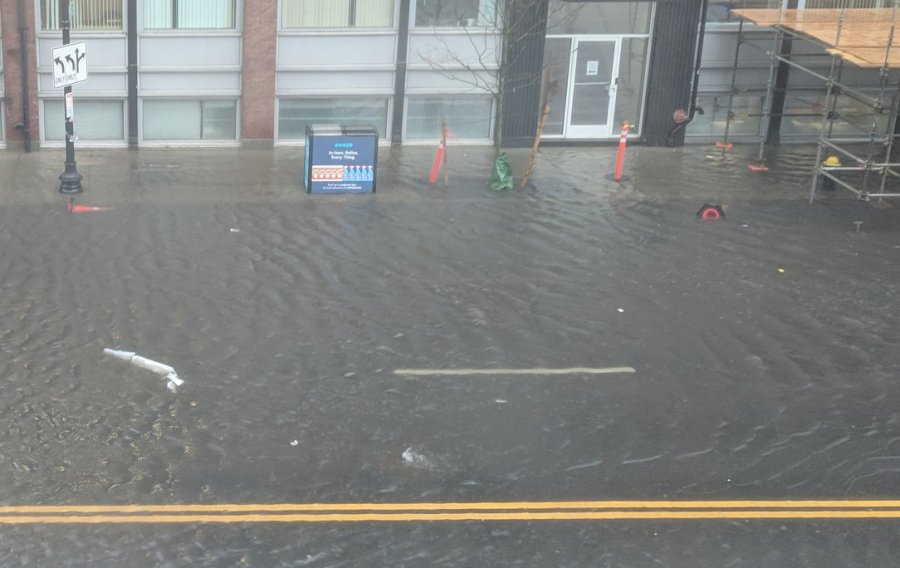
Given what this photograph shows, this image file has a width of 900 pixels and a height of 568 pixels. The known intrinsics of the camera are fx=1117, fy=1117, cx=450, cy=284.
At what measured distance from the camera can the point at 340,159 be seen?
1852 centimetres

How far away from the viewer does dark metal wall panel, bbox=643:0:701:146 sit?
2223 cm

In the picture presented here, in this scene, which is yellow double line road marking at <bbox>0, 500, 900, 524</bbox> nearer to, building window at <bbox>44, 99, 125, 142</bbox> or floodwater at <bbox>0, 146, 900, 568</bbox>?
floodwater at <bbox>0, 146, 900, 568</bbox>

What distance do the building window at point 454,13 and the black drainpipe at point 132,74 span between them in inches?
208

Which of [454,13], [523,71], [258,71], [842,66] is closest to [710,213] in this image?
[842,66]

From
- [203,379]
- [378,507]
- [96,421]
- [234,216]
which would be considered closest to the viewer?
[378,507]

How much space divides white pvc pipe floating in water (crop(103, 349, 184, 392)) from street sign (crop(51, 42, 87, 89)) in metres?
6.97

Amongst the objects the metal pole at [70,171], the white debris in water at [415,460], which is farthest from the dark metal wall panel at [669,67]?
the white debris in water at [415,460]

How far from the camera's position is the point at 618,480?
9.41m

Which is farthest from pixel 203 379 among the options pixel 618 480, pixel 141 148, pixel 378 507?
pixel 141 148

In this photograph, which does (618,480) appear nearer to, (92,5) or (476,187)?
(476,187)

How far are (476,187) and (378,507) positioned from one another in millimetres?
11165

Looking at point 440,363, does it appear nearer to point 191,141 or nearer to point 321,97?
point 321,97

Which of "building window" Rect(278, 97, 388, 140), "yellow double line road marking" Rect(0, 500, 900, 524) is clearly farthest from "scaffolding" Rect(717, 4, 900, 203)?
"yellow double line road marking" Rect(0, 500, 900, 524)

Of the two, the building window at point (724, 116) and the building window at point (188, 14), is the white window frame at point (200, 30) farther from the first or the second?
the building window at point (724, 116)
